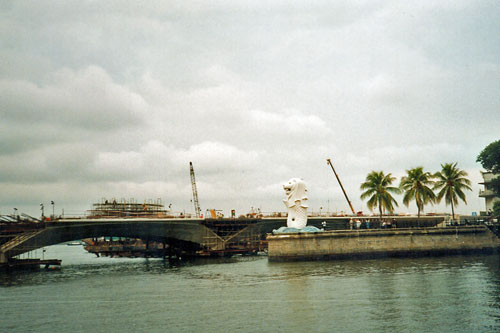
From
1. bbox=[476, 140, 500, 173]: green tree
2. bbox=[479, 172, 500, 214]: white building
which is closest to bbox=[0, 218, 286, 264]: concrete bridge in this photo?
bbox=[476, 140, 500, 173]: green tree

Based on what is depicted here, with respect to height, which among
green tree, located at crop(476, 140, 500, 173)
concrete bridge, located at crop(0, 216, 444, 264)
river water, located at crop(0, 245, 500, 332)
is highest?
green tree, located at crop(476, 140, 500, 173)

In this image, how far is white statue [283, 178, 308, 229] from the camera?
75.3 meters

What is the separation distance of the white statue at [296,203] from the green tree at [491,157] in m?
40.0

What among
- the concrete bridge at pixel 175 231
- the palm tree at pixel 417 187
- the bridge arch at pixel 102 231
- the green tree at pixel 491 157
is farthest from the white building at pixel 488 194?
the bridge arch at pixel 102 231

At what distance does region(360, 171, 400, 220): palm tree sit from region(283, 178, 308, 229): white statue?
18.4 meters

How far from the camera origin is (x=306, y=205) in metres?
75.8

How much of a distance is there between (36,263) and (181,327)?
194 ft

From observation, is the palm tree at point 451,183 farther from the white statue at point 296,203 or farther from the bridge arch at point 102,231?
the bridge arch at point 102,231

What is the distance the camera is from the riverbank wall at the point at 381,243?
7300cm

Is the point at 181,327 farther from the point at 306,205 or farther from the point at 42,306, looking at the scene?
the point at 306,205

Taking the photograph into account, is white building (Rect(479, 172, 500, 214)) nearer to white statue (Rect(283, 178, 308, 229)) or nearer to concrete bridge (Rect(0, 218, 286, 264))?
concrete bridge (Rect(0, 218, 286, 264))

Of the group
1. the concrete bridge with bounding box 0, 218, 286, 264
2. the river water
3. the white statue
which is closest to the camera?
the river water

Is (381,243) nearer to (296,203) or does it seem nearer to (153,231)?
(296,203)

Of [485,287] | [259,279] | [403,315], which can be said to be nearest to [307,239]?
[259,279]
